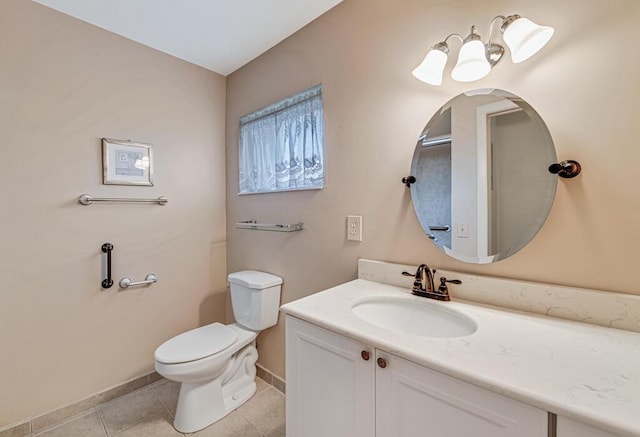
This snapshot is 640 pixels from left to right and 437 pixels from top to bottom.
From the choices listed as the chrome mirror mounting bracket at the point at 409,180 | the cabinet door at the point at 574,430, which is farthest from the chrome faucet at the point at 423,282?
the cabinet door at the point at 574,430

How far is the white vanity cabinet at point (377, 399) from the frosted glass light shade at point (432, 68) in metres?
1.07

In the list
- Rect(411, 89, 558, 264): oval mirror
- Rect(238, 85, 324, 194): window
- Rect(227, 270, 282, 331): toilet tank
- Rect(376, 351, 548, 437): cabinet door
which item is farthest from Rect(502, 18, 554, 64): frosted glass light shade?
Rect(227, 270, 282, 331): toilet tank

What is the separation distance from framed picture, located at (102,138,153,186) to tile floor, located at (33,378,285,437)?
141cm

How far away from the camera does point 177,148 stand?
2.06m

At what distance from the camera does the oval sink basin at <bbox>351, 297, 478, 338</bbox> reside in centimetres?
103

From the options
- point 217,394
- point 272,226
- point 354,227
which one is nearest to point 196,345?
point 217,394

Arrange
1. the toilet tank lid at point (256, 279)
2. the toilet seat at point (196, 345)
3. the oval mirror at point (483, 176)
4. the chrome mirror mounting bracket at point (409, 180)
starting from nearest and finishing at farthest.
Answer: the oval mirror at point (483, 176), the chrome mirror mounting bracket at point (409, 180), the toilet seat at point (196, 345), the toilet tank lid at point (256, 279)

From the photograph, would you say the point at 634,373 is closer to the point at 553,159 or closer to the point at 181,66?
the point at 553,159

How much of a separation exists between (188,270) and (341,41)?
6.20 feet

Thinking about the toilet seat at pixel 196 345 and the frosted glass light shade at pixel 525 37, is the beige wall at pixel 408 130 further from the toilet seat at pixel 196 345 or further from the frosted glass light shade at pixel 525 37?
the toilet seat at pixel 196 345

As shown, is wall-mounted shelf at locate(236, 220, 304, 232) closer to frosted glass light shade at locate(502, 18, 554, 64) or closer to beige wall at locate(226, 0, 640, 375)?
beige wall at locate(226, 0, 640, 375)

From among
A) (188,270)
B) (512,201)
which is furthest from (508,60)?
(188,270)

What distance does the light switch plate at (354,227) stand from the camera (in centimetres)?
146

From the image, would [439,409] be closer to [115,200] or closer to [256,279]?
[256,279]
